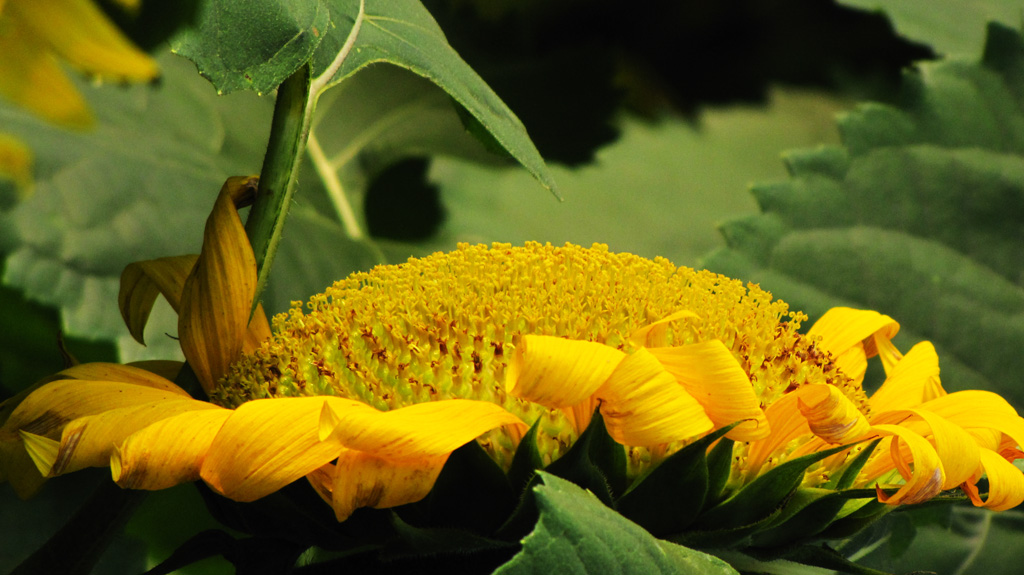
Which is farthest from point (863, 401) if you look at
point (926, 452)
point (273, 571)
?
point (273, 571)

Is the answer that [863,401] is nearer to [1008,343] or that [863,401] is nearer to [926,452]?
[926,452]

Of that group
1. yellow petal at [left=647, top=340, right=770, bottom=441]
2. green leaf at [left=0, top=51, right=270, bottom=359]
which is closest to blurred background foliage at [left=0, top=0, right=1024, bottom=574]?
green leaf at [left=0, top=51, right=270, bottom=359]

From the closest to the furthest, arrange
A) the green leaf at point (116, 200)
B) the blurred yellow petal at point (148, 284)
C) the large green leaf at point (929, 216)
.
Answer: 1. the blurred yellow petal at point (148, 284)
2. the green leaf at point (116, 200)
3. the large green leaf at point (929, 216)

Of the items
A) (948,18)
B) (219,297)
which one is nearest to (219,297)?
(219,297)

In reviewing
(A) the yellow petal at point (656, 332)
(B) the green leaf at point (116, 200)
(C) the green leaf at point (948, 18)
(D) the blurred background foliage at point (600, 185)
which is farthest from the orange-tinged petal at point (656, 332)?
(C) the green leaf at point (948, 18)

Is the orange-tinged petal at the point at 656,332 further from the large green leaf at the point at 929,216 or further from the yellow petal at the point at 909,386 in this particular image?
the large green leaf at the point at 929,216

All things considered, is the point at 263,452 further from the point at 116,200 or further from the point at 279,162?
the point at 116,200
